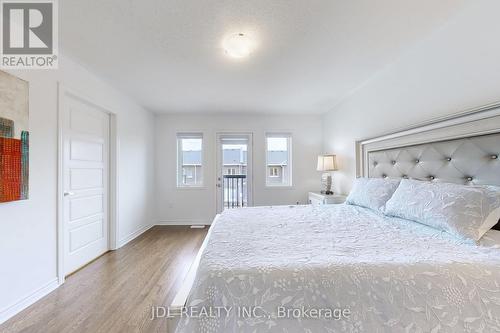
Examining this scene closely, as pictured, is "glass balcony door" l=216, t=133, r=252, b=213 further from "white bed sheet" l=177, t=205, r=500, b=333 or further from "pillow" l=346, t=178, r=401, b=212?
"white bed sheet" l=177, t=205, r=500, b=333

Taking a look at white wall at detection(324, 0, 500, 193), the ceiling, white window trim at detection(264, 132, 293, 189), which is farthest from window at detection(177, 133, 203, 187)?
white wall at detection(324, 0, 500, 193)

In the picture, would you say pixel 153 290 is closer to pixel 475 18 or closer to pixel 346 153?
pixel 346 153

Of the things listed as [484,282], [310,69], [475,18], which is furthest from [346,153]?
[484,282]

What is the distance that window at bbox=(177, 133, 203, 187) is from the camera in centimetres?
457

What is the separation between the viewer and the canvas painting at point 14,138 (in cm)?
163

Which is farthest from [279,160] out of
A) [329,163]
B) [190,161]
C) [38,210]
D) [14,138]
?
[14,138]

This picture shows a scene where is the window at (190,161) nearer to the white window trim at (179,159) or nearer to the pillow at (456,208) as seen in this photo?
the white window trim at (179,159)

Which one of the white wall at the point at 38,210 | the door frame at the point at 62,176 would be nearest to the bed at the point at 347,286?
the white wall at the point at 38,210

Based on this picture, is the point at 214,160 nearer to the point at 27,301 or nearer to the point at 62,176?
the point at 62,176

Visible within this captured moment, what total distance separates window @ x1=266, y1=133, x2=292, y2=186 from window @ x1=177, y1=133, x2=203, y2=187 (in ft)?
4.77

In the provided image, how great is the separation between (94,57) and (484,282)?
3.37 m

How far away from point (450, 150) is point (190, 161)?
4083mm

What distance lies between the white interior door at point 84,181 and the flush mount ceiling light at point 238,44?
1.82 meters

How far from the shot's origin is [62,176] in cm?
222
